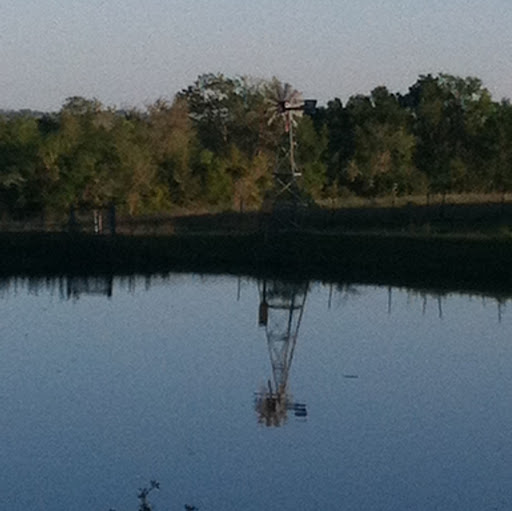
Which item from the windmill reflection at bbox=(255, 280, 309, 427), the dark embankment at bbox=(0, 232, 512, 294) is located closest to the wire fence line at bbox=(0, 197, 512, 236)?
the dark embankment at bbox=(0, 232, 512, 294)

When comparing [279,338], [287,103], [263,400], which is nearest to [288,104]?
[287,103]

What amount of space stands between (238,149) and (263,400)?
51.0 meters

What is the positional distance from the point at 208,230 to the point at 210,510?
3195 cm

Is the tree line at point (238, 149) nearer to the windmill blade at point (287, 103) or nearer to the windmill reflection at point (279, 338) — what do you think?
the windmill blade at point (287, 103)

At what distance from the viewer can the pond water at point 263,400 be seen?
1719 centimetres

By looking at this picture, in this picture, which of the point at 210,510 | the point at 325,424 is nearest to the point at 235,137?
the point at 325,424

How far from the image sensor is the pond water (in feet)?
56.4

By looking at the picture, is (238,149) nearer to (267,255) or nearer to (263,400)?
(267,255)

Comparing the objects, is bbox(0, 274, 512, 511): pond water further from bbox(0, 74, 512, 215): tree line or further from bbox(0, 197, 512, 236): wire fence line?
bbox(0, 74, 512, 215): tree line

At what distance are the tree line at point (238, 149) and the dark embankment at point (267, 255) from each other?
9733 mm

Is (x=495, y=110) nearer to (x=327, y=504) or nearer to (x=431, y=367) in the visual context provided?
(x=431, y=367)

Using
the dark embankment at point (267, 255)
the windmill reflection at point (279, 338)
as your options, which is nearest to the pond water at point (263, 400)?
the windmill reflection at point (279, 338)

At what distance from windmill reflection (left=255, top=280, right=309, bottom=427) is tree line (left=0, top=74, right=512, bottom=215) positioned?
14869 millimetres

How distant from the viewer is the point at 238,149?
7319 cm
